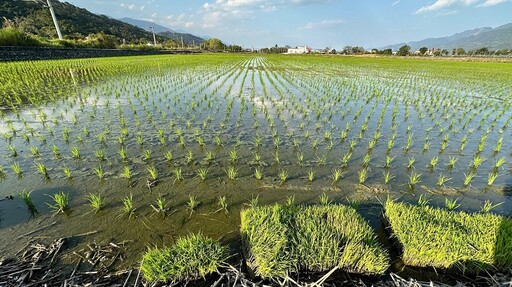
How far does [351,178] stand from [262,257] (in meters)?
2.94

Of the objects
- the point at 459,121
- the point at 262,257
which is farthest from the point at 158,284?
the point at 459,121

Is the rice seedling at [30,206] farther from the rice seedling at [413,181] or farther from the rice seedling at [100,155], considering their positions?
the rice seedling at [413,181]

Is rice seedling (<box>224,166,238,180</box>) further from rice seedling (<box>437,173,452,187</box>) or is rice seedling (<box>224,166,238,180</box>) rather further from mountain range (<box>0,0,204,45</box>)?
mountain range (<box>0,0,204,45</box>)

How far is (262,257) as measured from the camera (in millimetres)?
2324

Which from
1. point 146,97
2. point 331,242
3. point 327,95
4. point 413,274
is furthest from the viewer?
point 327,95

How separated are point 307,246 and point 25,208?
4056 mm

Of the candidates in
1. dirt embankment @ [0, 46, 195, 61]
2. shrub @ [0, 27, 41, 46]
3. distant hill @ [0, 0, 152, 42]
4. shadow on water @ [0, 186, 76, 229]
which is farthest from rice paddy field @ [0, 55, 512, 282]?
distant hill @ [0, 0, 152, 42]

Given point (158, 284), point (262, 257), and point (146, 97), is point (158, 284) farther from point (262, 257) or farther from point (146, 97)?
point (146, 97)

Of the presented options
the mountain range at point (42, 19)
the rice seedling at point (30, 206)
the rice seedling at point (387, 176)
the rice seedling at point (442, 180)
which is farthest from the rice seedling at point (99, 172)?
the mountain range at point (42, 19)

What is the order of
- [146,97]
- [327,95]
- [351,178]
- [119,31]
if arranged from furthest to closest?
[119,31]
[327,95]
[146,97]
[351,178]

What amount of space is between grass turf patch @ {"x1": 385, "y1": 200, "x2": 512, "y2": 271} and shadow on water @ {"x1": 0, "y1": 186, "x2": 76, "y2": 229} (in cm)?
476

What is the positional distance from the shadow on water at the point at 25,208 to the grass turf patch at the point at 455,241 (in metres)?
4.76

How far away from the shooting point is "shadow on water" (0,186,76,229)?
10.8ft

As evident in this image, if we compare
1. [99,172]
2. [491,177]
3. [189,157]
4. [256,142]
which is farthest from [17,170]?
[491,177]
